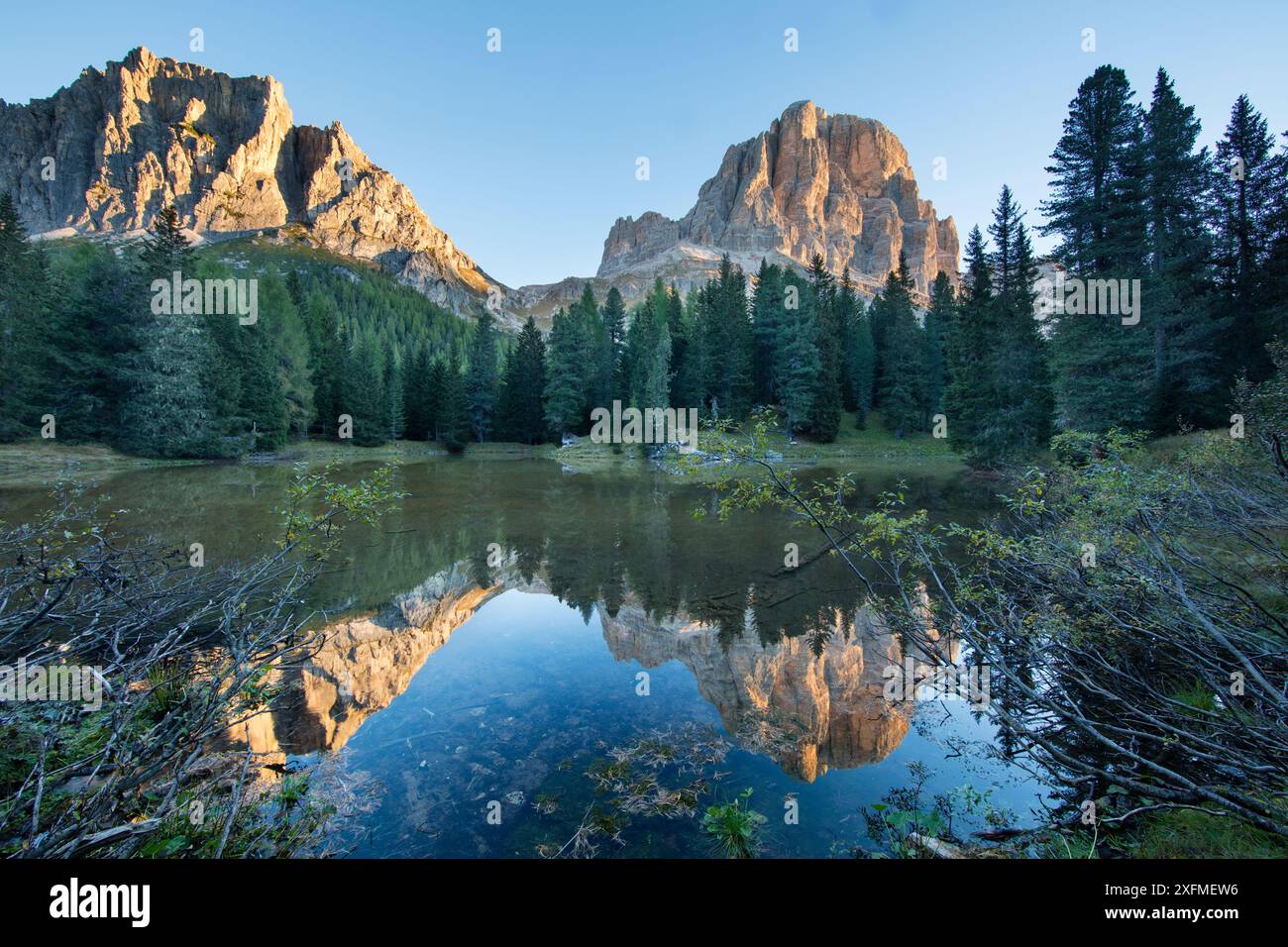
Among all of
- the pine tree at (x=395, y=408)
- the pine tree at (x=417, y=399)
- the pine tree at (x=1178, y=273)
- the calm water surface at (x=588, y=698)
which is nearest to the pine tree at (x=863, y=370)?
the pine tree at (x=1178, y=273)

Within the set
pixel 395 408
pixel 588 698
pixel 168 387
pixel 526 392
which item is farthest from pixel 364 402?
pixel 588 698

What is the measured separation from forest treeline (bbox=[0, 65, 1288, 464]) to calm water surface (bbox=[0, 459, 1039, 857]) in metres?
5.05

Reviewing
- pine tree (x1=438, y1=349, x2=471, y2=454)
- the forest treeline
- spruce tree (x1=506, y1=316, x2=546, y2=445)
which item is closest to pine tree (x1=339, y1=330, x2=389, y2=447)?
the forest treeline

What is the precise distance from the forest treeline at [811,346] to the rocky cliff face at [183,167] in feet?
445

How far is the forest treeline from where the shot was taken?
2386cm

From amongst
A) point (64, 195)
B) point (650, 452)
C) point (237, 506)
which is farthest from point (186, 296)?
point (64, 195)

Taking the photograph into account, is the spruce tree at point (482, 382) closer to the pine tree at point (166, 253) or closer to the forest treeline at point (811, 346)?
the forest treeline at point (811, 346)

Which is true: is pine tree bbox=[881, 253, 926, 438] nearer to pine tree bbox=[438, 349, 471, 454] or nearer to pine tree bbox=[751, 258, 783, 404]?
pine tree bbox=[751, 258, 783, 404]

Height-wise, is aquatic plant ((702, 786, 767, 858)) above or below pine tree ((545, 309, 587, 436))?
below
